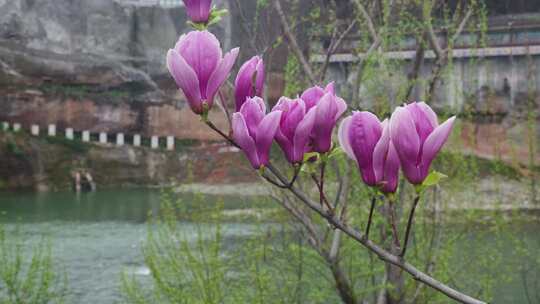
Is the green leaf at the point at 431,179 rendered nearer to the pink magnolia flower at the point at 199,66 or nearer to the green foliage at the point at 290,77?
the pink magnolia flower at the point at 199,66

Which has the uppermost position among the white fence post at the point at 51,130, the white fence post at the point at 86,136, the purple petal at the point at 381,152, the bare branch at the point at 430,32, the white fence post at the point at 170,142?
the bare branch at the point at 430,32

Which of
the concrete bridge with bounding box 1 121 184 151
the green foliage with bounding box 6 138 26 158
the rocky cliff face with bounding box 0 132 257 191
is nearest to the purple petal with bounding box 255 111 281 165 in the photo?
the rocky cliff face with bounding box 0 132 257 191

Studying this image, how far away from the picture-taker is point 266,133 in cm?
94

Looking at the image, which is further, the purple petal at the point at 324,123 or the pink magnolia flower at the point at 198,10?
the pink magnolia flower at the point at 198,10

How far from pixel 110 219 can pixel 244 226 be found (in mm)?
2955

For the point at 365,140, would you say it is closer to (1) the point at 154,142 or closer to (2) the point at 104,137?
(2) the point at 104,137

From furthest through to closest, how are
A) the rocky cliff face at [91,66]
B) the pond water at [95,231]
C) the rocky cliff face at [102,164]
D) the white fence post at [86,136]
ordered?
the white fence post at [86,136] → the rocky cliff face at [91,66] → the rocky cliff face at [102,164] → the pond water at [95,231]

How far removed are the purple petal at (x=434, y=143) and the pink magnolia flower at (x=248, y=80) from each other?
0.25 m

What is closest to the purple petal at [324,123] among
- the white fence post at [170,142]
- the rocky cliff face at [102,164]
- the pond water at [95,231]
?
the pond water at [95,231]

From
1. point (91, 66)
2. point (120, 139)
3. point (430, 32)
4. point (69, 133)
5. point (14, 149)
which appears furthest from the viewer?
point (91, 66)

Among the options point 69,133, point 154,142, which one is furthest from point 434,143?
point 154,142

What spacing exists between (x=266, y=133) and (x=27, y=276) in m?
4.61

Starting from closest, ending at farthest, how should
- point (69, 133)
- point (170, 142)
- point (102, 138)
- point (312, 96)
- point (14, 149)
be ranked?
1. point (312, 96)
2. point (14, 149)
3. point (69, 133)
4. point (102, 138)
5. point (170, 142)

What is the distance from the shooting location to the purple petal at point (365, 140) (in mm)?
935
